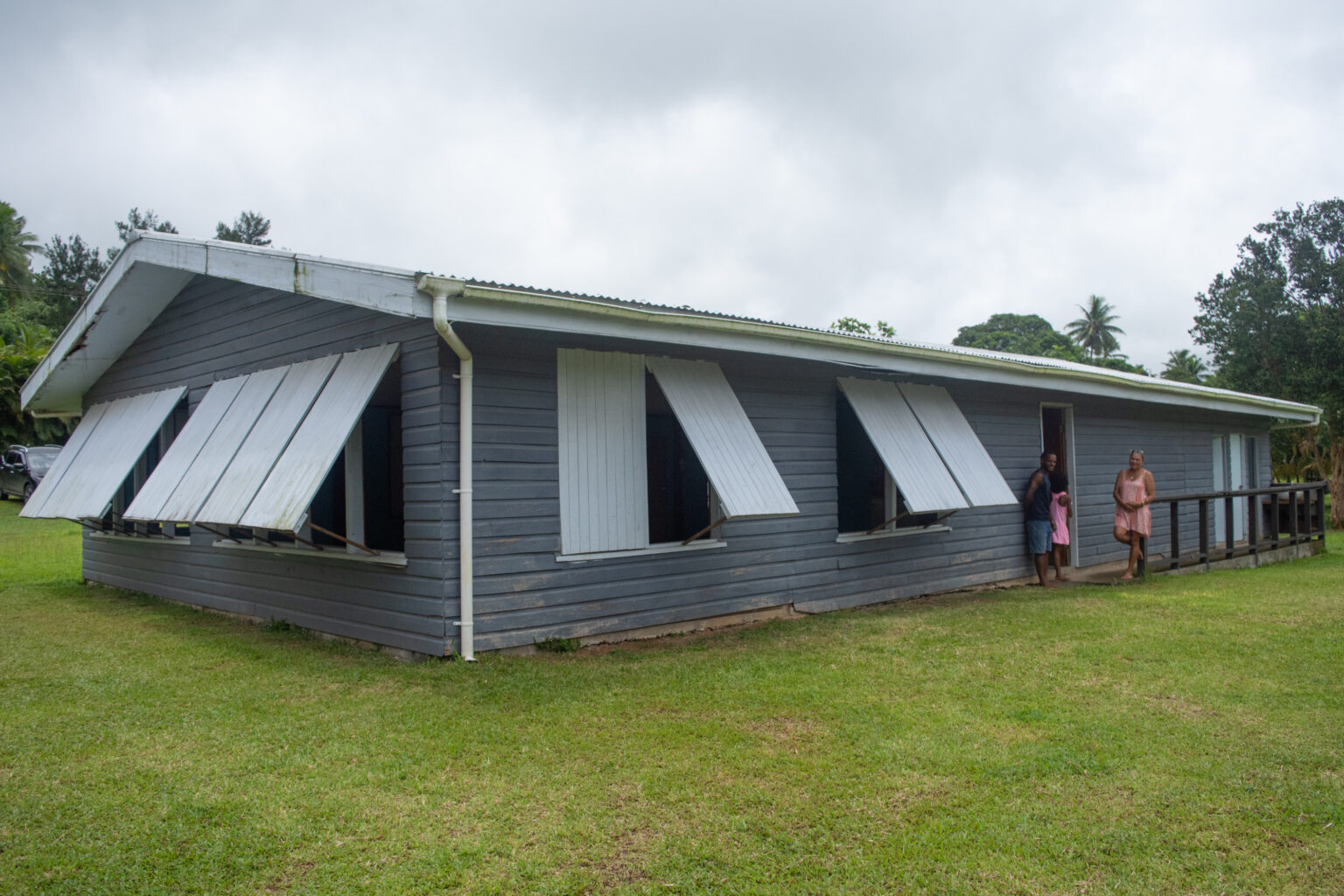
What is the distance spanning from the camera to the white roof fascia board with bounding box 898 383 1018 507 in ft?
29.8

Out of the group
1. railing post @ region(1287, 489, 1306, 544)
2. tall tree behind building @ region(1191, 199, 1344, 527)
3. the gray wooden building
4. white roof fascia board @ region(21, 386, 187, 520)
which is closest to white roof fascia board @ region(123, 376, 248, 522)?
the gray wooden building

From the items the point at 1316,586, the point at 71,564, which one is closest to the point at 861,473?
the point at 1316,586

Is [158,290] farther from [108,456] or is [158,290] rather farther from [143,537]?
[143,537]

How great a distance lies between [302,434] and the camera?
661 centimetres

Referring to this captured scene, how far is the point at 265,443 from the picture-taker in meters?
6.96

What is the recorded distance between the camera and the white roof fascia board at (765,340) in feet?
19.1

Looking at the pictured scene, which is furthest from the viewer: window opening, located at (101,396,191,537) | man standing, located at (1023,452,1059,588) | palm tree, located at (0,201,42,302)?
palm tree, located at (0,201,42,302)

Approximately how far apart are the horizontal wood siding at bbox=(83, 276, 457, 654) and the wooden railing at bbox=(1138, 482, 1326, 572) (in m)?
8.65

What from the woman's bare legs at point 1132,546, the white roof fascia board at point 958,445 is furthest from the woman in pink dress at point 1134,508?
the white roof fascia board at point 958,445

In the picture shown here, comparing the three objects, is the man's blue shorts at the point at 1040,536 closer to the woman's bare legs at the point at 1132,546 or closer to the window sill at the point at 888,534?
the woman's bare legs at the point at 1132,546

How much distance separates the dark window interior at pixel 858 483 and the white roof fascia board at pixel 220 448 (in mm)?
5348

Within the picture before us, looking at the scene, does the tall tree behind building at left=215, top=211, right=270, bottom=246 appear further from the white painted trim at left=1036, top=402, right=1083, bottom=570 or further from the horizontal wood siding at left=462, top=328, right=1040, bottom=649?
the horizontal wood siding at left=462, top=328, right=1040, bottom=649

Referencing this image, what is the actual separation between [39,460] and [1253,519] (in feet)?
85.2

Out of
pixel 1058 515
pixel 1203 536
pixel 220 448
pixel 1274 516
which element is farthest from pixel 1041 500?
pixel 220 448
